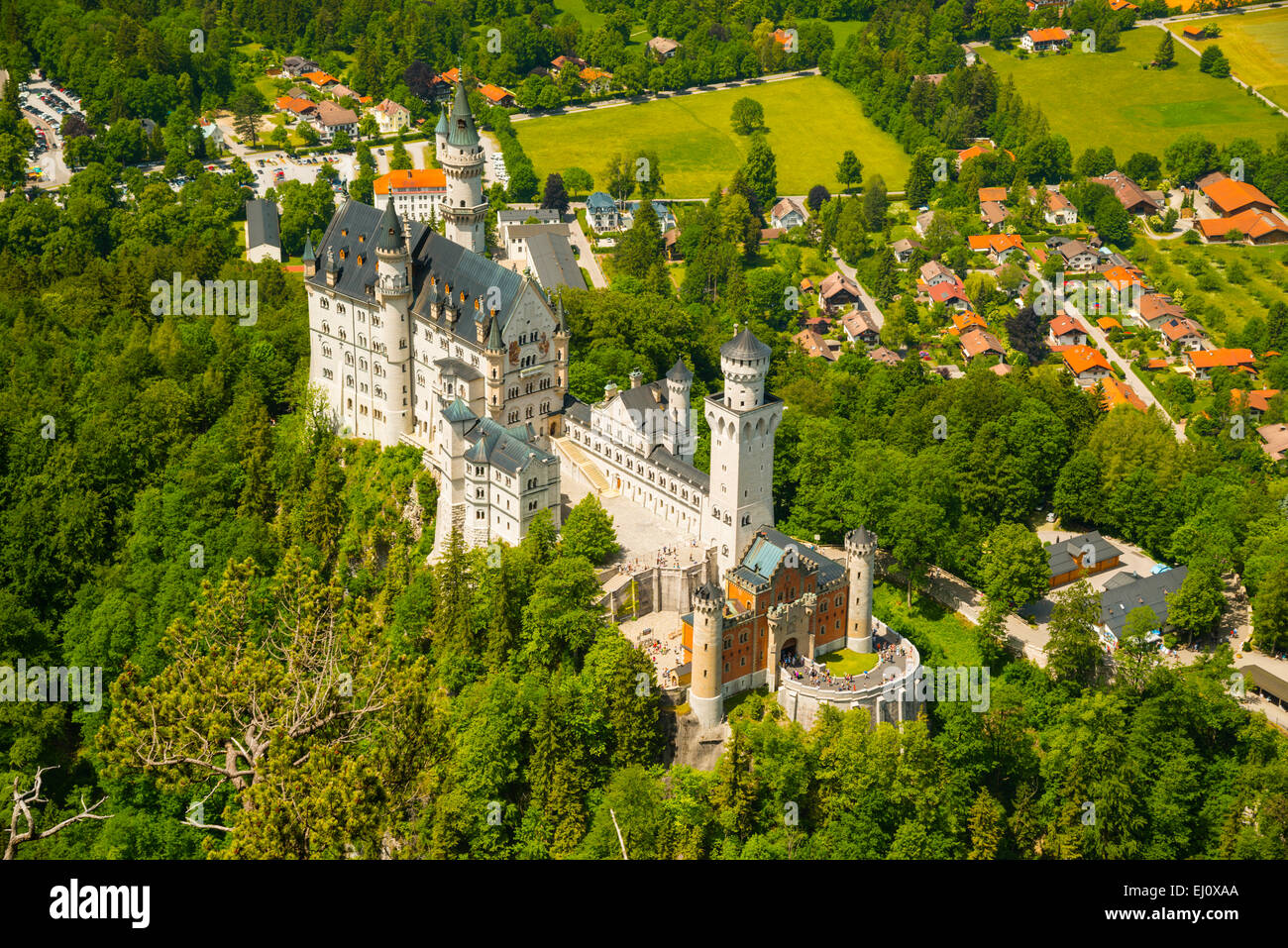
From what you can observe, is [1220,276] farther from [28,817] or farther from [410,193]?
[28,817]

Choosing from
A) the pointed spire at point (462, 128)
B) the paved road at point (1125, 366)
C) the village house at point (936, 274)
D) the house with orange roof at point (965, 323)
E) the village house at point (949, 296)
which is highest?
the pointed spire at point (462, 128)

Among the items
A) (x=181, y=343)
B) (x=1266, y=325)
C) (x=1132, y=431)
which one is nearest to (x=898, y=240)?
(x=1266, y=325)

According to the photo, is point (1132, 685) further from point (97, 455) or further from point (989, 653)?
point (97, 455)

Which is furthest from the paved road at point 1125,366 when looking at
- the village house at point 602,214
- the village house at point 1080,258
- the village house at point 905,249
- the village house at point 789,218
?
the village house at point 602,214

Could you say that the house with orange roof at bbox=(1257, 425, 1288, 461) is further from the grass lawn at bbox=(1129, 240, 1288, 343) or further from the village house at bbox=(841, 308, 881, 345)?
the village house at bbox=(841, 308, 881, 345)

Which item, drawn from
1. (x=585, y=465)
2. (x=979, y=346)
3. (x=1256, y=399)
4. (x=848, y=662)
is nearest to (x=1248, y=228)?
(x=1256, y=399)

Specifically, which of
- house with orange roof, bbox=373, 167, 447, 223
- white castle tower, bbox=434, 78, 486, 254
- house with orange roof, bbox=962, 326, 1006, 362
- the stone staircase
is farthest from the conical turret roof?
house with orange roof, bbox=962, 326, 1006, 362

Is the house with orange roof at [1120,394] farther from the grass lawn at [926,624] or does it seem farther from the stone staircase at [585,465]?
the stone staircase at [585,465]
